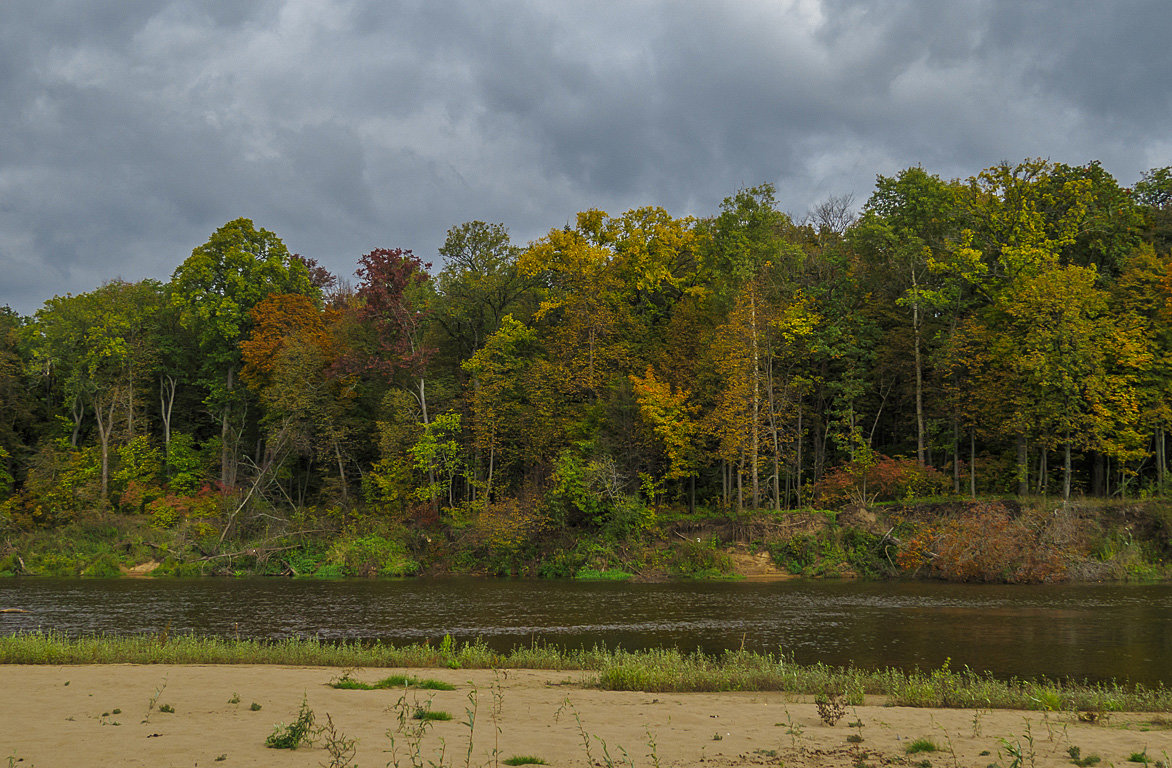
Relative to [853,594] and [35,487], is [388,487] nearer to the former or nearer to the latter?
[35,487]

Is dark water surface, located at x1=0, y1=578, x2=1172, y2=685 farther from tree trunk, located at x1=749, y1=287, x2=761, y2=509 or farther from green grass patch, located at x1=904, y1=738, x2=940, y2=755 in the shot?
green grass patch, located at x1=904, y1=738, x2=940, y2=755

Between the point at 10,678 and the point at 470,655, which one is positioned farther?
the point at 470,655

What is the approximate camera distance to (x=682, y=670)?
1546 cm

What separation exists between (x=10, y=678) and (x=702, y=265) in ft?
140

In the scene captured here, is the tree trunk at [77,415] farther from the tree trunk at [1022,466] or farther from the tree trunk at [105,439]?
the tree trunk at [1022,466]

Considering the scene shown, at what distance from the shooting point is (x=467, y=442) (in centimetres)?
4953

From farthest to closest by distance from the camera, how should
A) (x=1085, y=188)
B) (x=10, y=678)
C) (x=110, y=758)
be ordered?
(x=1085, y=188)
(x=10, y=678)
(x=110, y=758)

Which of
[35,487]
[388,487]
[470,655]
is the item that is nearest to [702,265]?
[388,487]

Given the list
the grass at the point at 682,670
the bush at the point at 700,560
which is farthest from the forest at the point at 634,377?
the grass at the point at 682,670

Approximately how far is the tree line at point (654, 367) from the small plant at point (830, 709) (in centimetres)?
2943

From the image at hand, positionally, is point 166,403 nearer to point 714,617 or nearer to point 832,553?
point 832,553

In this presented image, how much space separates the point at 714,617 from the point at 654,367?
22919 millimetres

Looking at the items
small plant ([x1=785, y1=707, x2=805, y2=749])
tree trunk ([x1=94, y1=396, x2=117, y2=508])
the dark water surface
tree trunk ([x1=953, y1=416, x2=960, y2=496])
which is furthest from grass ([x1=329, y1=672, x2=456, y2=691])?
tree trunk ([x1=94, y1=396, x2=117, y2=508])

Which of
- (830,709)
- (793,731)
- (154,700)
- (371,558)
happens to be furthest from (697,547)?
(154,700)
